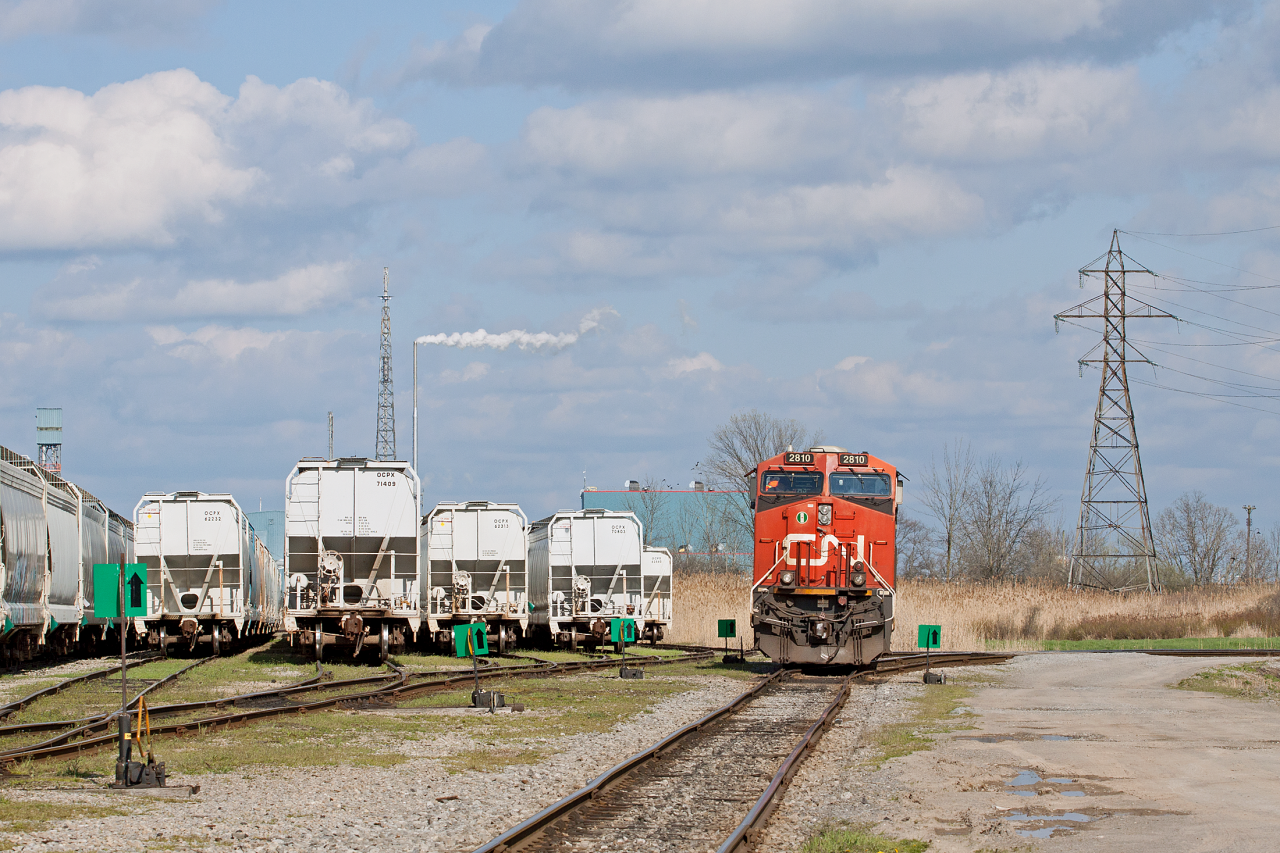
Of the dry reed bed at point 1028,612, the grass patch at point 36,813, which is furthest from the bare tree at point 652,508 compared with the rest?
the grass patch at point 36,813

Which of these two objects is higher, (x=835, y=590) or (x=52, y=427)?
(x=52, y=427)

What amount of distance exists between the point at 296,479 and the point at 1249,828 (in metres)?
22.0

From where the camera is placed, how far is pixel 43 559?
26.3 metres

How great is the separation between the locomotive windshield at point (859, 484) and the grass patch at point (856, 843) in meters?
16.5

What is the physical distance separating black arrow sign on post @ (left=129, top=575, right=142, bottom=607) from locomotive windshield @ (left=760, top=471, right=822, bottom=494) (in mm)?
15932

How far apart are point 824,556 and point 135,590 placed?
1576cm

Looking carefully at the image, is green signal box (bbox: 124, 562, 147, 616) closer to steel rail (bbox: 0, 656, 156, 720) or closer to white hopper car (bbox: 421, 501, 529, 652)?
steel rail (bbox: 0, 656, 156, 720)

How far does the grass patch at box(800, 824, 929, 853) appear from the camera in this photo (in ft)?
30.8

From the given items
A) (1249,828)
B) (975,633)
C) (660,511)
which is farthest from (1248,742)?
(660,511)

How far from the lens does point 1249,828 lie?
10.2m

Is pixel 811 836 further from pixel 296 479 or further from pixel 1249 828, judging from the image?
pixel 296 479

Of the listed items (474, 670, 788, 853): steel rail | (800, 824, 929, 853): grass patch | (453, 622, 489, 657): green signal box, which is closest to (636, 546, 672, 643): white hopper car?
(453, 622, 489, 657): green signal box

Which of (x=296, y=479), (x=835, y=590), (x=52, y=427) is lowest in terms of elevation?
(x=835, y=590)

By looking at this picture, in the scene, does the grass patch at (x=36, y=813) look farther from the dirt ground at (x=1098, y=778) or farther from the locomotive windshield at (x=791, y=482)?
the locomotive windshield at (x=791, y=482)
